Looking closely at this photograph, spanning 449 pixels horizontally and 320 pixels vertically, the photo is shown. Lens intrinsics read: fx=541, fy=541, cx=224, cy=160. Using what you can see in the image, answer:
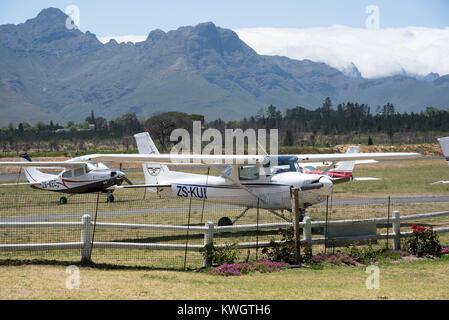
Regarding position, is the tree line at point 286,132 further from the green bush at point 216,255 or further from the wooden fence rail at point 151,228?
the green bush at point 216,255

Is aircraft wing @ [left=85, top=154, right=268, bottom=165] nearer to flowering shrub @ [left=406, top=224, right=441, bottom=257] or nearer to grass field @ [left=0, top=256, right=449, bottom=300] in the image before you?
grass field @ [left=0, top=256, right=449, bottom=300]

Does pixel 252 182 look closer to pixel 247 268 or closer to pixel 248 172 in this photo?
pixel 248 172

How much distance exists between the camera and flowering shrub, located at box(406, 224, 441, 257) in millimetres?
12992

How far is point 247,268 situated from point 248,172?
6.64 metres

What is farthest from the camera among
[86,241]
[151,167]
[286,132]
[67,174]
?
[286,132]

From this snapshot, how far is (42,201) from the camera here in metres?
29.5

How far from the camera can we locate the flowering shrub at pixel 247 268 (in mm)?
10859

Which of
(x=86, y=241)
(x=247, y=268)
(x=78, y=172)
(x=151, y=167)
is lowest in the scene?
(x=247, y=268)

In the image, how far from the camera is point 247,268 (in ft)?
36.3

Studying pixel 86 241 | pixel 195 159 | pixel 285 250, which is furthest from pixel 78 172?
pixel 285 250

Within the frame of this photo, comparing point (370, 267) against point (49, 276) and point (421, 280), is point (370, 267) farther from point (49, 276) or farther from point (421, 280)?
point (49, 276)

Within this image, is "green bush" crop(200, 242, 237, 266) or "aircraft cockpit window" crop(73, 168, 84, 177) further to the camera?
"aircraft cockpit window" crop(73, 168, 84, 177)

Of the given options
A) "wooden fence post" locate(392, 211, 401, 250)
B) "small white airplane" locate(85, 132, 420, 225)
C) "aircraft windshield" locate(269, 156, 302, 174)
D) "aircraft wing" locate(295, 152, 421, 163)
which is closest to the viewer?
"wooden fence post" locate(392, 211, 401, 250)

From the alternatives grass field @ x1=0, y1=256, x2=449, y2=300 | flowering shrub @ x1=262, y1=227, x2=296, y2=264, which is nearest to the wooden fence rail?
flowering shrub @ x1=262, y1=227, x2=296, y2=264
